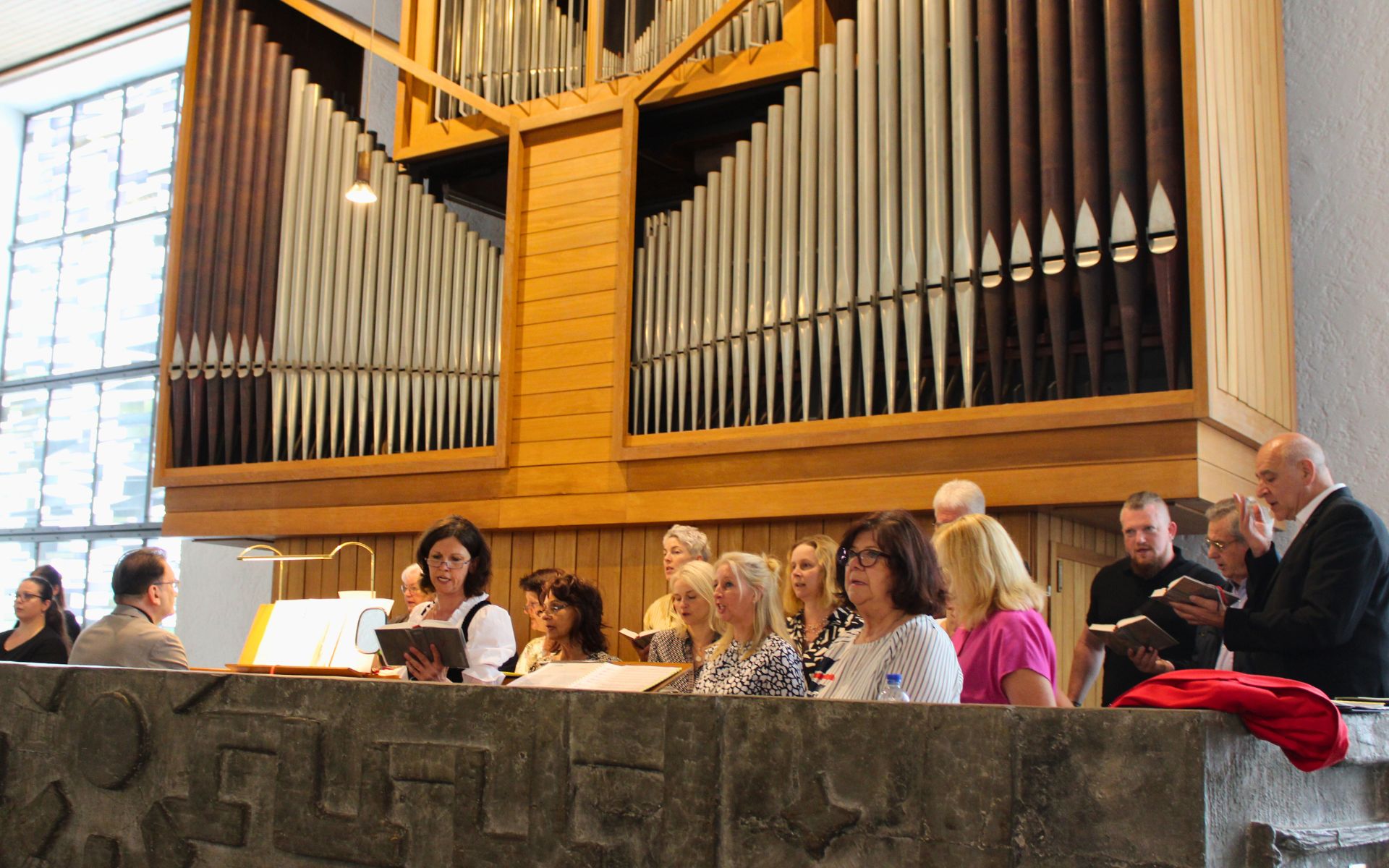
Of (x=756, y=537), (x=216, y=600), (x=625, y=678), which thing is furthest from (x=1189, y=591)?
(x=216, y=600)

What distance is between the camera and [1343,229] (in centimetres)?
600

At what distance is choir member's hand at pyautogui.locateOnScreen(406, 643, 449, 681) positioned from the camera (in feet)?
13.6

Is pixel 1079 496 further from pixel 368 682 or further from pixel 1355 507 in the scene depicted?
pixel 368 682

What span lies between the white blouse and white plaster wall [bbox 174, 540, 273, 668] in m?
5.14

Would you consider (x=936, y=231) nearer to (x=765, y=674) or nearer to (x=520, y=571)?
(x=765, y=674)

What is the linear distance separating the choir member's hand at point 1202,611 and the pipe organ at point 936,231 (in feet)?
4.49

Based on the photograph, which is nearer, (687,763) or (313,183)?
(687,763)

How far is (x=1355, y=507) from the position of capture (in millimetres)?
3674

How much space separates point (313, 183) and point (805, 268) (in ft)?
11.0

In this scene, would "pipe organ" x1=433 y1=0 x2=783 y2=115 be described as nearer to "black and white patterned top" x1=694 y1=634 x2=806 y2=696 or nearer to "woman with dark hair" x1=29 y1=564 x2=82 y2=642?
"woman with dark hair" x1=29 y1=564 x2=82 y2=642

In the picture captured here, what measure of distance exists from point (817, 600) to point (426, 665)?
53.8 inches

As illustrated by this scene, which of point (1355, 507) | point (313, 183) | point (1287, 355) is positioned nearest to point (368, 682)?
point (1355, 507)

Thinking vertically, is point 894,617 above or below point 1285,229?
below

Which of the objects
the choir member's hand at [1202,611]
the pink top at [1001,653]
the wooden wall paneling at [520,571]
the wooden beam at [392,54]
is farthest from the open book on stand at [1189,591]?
the wooden beam at [392,54]
